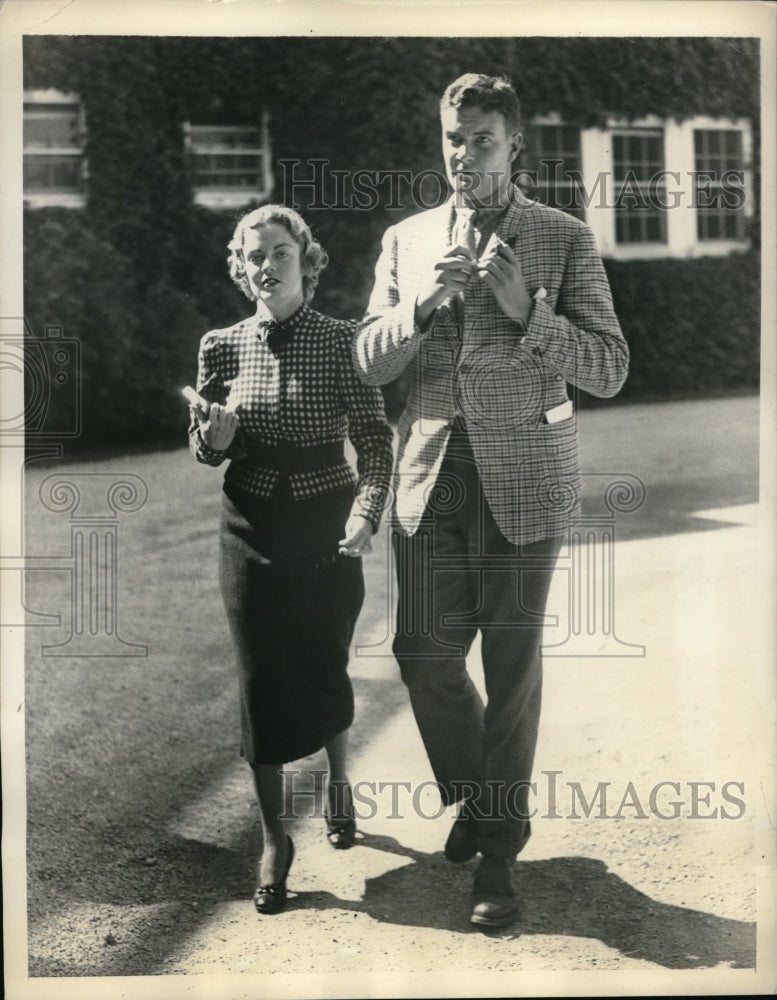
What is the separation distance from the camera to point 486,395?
277 centimetres

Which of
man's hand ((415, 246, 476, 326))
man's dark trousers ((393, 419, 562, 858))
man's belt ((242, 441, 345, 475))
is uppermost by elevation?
man's hand ((415, 246, 476, 326))

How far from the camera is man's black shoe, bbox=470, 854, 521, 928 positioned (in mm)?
2982

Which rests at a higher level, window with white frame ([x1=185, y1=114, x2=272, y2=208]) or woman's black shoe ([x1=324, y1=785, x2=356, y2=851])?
window with white frame ([x1=185, y1=114, x2=272, y2=208])

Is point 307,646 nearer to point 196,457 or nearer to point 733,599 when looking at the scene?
point 196,457

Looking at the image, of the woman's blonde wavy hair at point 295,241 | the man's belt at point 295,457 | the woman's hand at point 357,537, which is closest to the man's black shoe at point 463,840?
the woman's hand at point 357,537

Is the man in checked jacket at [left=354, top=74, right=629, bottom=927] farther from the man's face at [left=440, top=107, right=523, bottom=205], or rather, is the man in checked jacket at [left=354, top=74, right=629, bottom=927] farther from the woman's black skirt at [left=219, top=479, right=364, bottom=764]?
the woman's black skirt at [left=219, top=479, right=364, bottom=764]

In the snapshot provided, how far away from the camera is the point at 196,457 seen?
2.96 m

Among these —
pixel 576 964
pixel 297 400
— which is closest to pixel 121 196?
pixel 297 400

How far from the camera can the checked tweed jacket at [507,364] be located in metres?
2.76

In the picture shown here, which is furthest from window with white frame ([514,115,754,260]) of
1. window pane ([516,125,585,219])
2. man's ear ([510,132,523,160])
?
man's ear ([510,132,523,160])

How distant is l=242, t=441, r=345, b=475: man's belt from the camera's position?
2.88m

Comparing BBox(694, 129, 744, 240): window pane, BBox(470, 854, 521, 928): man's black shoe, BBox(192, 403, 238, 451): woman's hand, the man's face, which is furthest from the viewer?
BBox(694, 129, 744, 240): window pane

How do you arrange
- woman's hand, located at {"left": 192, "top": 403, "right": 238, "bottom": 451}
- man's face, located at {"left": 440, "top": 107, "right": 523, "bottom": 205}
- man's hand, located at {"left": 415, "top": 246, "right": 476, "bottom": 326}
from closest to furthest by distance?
man's hand, located at {"left": 415, "top": 246, "right": 476, "bottom": 326}, man's face, located at {"left": 440, "top": 107, "right": 523, "bottom": 205}, woman's hand, located at {"left": 192, "top": 403, "right": 238, "bottom": 451}

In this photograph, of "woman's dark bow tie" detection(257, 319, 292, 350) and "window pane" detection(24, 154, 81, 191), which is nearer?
"woman's dark bow tie" detection(257, 319, 292, 350)
